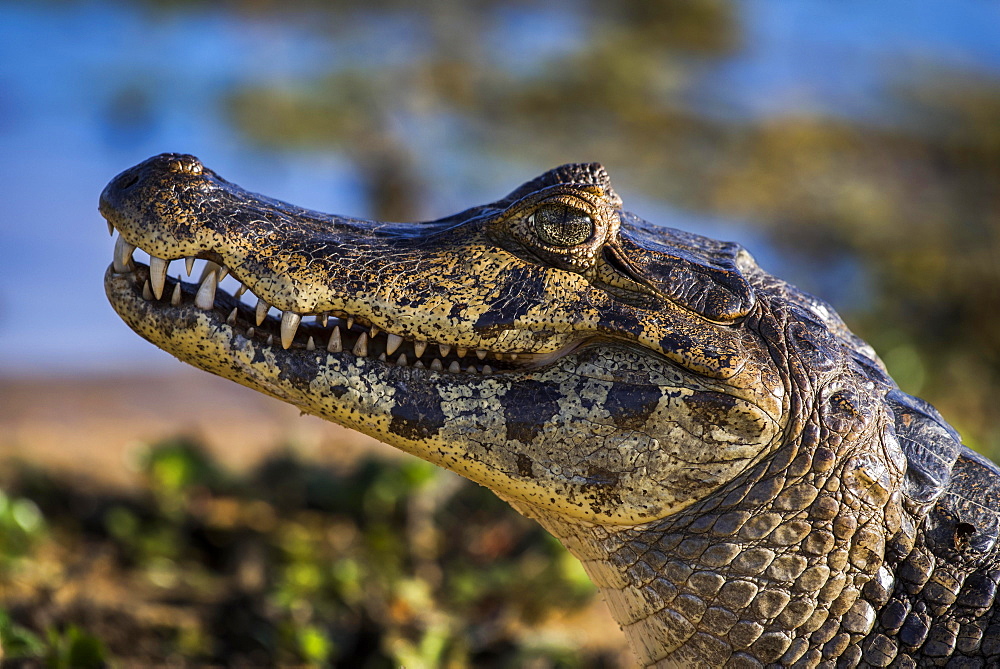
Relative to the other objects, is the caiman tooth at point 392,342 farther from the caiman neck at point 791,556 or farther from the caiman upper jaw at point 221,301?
the caiman neck at point 791,556

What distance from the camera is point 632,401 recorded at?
2.01 m

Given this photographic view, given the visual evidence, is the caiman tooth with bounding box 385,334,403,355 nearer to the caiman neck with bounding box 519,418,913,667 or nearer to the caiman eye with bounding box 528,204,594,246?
the caiman eye with bounding box 528,204,594,246

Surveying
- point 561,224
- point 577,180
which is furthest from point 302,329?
point 577,180

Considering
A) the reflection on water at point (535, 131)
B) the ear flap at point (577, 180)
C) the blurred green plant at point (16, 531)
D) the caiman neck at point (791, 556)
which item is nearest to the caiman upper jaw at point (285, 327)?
the ear flap at point (577, 180)

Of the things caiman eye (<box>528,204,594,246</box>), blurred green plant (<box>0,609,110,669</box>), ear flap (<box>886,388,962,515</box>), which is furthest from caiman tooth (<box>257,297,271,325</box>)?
ear flap (<box>886,388,962,515</box>)

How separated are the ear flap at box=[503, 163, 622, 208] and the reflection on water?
5.39 m

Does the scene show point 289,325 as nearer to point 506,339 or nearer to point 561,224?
point 506,339

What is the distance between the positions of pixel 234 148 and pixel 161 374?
6347 millimetres

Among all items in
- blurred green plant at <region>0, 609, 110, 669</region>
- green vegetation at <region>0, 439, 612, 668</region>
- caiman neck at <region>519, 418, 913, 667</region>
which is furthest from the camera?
green vegetation at <region>0, 439, 612, 668</region>

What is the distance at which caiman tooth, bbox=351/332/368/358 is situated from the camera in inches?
81.0

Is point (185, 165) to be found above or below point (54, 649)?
above

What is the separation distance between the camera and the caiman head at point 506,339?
1988mm

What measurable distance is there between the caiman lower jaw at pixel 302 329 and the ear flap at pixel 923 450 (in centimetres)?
83

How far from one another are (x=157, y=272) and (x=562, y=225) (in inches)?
39.5
